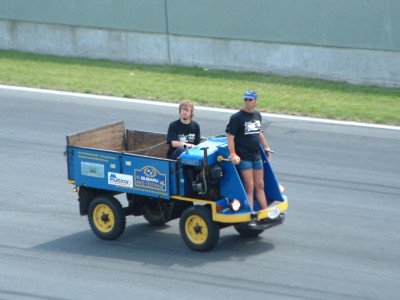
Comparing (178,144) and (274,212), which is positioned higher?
(178,144)

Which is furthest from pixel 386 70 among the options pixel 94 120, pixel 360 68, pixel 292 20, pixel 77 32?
pixel 77 32

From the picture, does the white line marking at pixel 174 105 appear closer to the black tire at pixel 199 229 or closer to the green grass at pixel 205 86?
the green grass at pixel 205 86

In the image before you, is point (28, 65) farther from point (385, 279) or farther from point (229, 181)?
point (385, 279)

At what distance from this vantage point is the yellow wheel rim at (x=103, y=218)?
9961 mm

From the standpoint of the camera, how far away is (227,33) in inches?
794

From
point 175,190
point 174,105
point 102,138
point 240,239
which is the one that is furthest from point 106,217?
point 174,105

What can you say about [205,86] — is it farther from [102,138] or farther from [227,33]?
[102,138]

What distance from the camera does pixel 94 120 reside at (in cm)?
1603

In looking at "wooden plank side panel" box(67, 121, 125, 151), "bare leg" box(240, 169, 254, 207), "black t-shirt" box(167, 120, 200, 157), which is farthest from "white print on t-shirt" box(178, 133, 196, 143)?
"wooden plank side panel" box(67, 121, 125, 151)

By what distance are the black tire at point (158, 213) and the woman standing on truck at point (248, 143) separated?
120 centimetres

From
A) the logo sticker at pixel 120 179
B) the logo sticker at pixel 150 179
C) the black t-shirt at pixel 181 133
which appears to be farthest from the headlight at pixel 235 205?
the logo sticker at pixel 120 179

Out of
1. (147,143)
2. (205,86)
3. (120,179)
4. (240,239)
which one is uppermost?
(205,86)

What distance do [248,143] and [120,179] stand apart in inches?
71.4

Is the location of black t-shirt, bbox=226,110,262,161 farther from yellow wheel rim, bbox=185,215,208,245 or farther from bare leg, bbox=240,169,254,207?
yellow wheel rim, bbox=185,215,208,245
